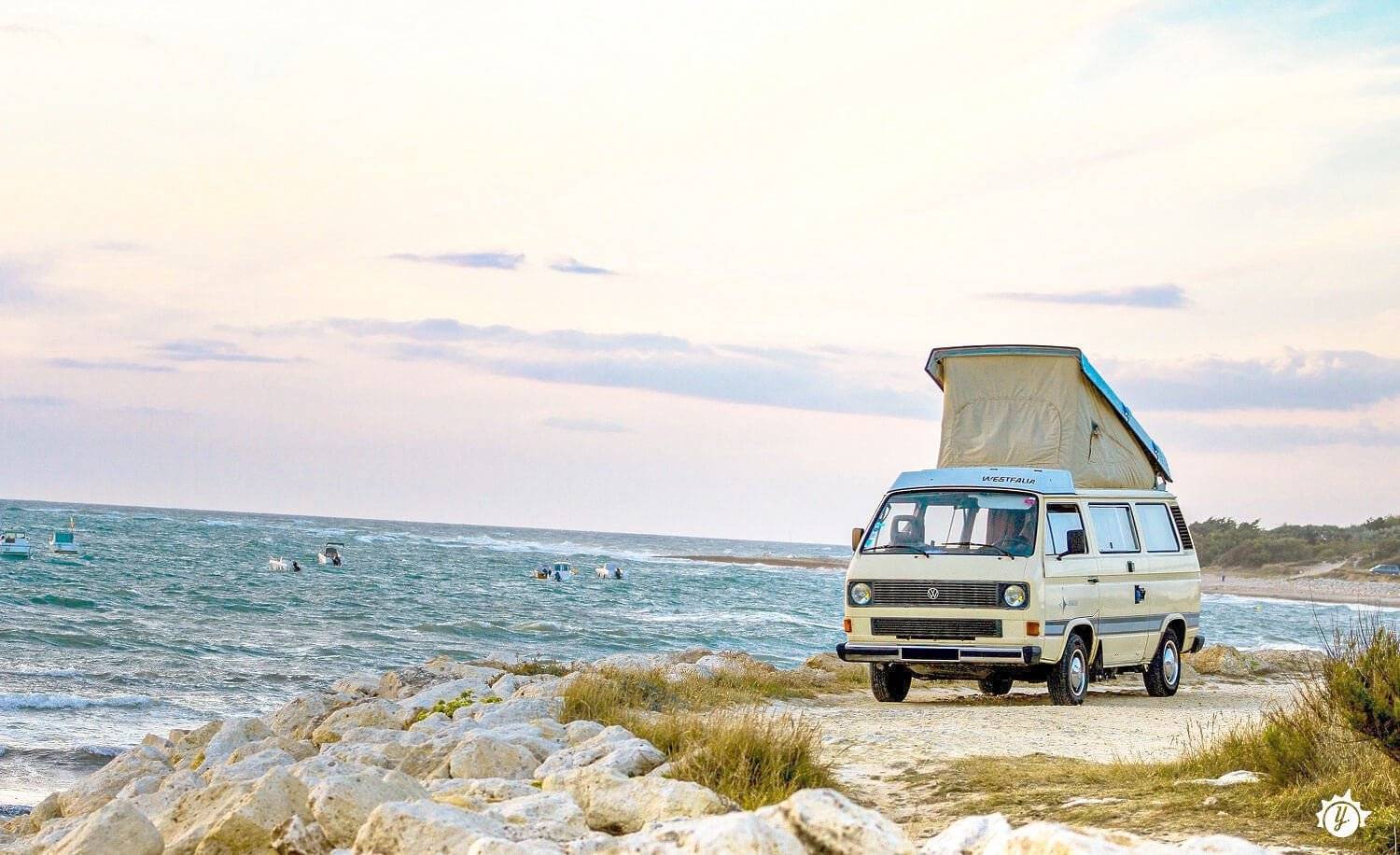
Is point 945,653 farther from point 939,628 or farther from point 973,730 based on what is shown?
point 973,730

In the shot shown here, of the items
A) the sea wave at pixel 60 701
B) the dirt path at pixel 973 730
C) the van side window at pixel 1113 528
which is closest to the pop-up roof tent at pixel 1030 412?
the van side window at pixel 1113 528

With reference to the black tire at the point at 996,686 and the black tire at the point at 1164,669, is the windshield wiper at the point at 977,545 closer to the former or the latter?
the black tire at the point at 996,686

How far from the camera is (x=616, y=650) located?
2973cm

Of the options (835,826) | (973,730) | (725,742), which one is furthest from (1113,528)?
(835,826)

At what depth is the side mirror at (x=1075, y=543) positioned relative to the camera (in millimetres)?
14820

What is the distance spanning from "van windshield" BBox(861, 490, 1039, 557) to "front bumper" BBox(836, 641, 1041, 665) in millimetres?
953

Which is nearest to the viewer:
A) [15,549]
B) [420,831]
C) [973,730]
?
[420,831]

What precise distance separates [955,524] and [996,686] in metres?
2.40

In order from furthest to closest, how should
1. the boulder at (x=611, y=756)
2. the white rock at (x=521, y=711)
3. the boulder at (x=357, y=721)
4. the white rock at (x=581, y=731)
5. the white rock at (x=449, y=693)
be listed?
the white rock at (x=449, y=693) → the boulder at (x=357, y=721) → the white rock at (x=521, y=711) → the white rock at (x=581, y=731) → the boulder at (x=611, y=756)

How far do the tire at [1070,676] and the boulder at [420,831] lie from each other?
910cm

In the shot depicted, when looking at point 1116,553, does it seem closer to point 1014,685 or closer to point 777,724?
Result: point 1014,685

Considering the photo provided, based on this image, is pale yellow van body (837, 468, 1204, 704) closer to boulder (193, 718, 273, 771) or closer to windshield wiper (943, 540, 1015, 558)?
windshield wiper (943, 540, 1015, 558)

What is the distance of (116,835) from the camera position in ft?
27.1

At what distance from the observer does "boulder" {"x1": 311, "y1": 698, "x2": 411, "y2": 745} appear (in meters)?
13.4
